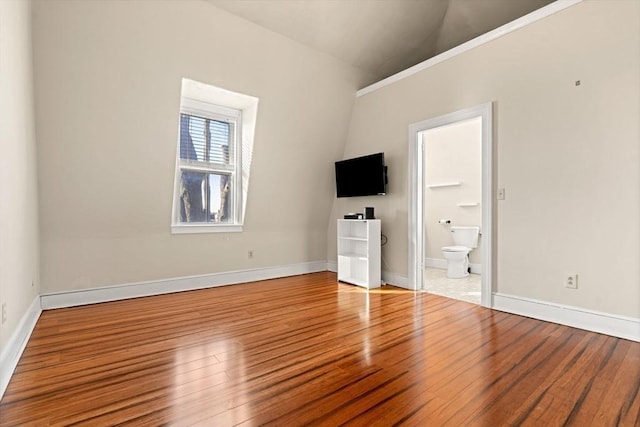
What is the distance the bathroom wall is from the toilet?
0.22 metres

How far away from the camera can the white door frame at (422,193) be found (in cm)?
339

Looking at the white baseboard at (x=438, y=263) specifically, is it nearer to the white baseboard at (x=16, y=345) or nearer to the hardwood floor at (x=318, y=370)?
the hardwood floor at (x=318, y=370)

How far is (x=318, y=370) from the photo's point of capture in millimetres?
2082

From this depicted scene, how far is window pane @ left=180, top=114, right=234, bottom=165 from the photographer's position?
14.3 ft

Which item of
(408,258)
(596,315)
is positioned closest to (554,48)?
(596,315)

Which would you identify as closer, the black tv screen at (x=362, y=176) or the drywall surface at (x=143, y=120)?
the drywall surface at (x=143, y=120)

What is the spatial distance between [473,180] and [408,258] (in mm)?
2279

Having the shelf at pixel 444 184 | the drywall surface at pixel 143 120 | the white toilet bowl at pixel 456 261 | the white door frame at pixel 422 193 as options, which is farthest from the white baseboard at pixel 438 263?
the drywall surface at pixel 143 120

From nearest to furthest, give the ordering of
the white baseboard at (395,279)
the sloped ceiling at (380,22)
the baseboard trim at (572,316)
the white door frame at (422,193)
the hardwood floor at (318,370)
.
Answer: the hardwood floor at (318,370), the baseboard trim at (572,316), the white door frame at (422,193), the sloped ceiling at (380,22), the white baseboard at (395,279)

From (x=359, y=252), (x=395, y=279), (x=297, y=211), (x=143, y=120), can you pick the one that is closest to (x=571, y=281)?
(x=395, y=279)

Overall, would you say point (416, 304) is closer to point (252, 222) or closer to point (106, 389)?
point (252, 222)

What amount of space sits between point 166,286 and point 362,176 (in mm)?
2999

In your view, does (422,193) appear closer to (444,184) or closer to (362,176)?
(362,176)

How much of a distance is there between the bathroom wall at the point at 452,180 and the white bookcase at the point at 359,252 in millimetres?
1892
